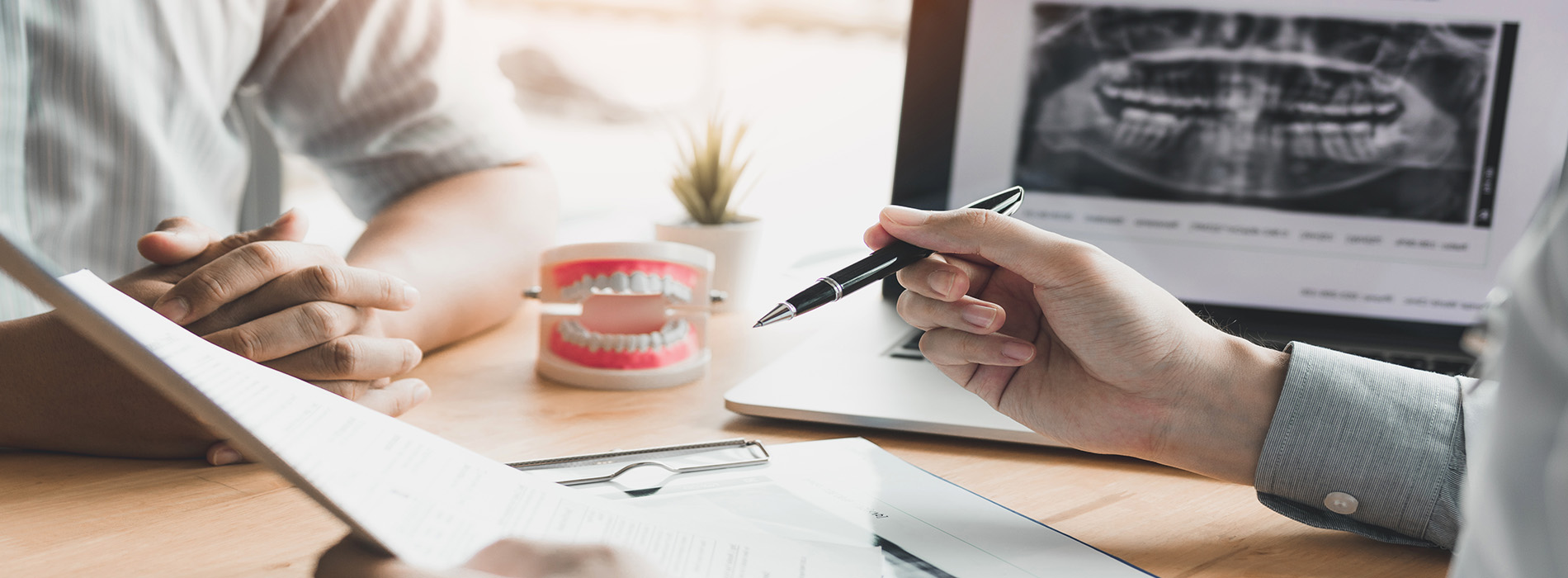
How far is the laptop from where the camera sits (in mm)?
955

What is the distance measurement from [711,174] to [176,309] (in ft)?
1.91

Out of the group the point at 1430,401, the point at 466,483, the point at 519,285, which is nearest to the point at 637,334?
the point at 519,285

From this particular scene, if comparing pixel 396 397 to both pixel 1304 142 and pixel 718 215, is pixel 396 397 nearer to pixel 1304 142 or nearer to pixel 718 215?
pixel 718 215

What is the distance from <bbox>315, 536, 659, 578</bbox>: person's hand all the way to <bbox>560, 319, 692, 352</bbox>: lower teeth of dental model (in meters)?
0.42

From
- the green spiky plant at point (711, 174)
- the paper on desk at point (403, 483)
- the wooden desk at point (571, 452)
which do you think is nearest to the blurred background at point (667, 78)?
the green spiky plant at point (711, 174)

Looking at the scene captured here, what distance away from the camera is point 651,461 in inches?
23.9

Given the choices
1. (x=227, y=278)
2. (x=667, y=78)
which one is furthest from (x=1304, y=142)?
(x=667, y=78)

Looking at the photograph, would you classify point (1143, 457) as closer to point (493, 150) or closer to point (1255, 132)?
point (1255, 132)

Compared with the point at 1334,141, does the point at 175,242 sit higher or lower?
lower

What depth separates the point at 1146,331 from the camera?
62cm

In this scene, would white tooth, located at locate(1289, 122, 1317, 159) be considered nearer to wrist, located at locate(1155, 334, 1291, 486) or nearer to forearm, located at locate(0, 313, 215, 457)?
wrist, located at locate(1155, 334, 1291, 486)

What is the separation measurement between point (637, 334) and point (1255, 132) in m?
0.67

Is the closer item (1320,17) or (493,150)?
(1320,17)

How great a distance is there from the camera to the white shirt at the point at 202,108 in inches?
36.9
